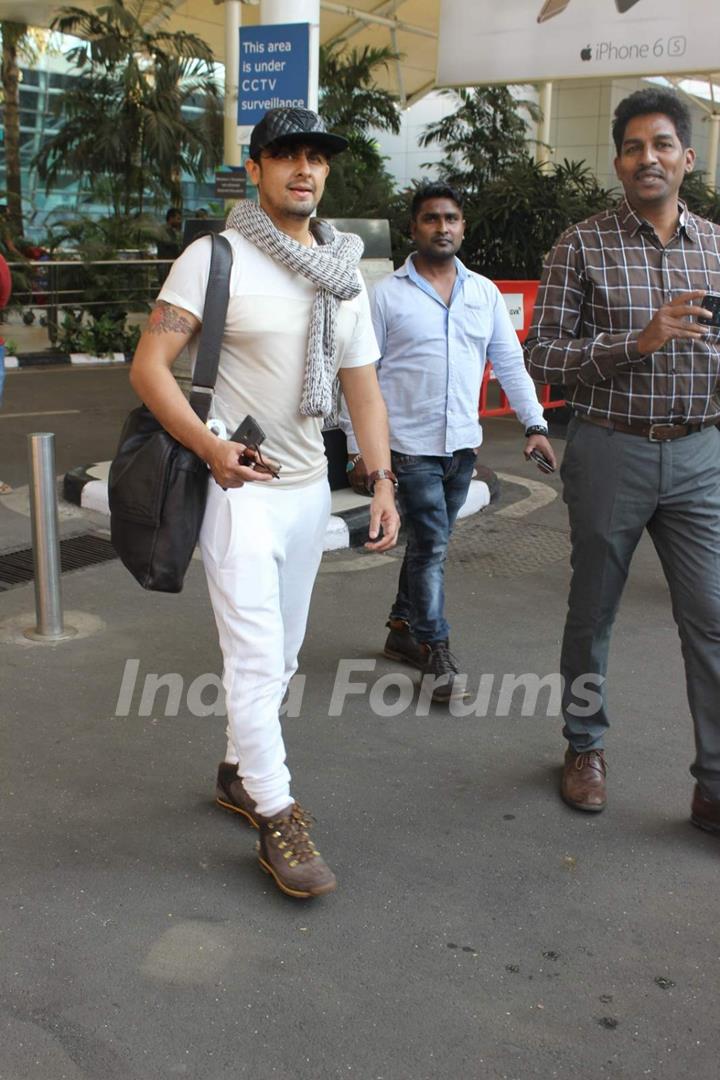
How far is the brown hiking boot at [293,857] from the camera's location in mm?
3129

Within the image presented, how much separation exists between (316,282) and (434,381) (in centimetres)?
150

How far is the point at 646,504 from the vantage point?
11.5 feet

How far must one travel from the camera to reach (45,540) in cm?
515

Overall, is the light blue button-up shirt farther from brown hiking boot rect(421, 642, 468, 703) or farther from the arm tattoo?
the arm tattoo

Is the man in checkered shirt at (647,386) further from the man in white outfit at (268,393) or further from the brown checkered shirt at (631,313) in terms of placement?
the man in white outfit at (268,393)

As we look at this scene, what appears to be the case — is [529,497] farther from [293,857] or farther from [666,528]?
[293,857]

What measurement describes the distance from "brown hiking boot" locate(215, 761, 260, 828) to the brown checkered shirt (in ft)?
5.16

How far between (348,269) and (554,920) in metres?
1.86

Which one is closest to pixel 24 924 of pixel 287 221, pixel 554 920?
pixel 554 920

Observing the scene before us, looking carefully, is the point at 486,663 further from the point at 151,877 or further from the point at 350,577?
the point at 151,877

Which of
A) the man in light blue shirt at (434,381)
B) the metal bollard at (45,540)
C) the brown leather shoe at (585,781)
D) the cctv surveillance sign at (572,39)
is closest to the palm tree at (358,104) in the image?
the cctv surveillance sign at (572,39)

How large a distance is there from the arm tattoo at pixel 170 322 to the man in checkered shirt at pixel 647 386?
1134 millimetres

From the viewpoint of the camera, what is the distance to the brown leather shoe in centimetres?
372

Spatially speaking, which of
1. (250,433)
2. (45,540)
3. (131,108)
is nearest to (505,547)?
(45,540)
